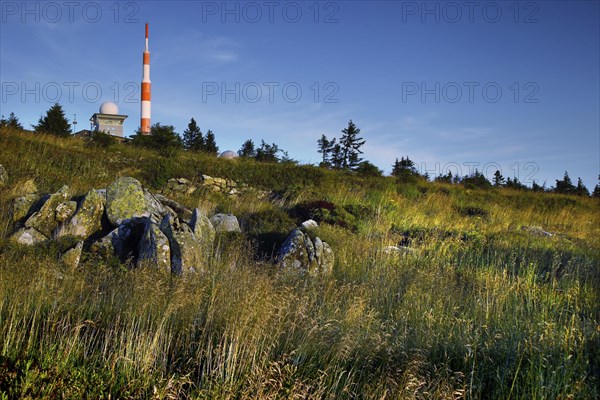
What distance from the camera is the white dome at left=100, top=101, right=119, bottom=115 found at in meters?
38.1

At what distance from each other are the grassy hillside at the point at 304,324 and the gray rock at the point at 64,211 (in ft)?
2.78

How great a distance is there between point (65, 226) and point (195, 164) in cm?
809

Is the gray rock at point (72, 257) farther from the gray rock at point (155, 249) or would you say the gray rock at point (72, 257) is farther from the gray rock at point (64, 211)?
the gray rock at point (64, 211)

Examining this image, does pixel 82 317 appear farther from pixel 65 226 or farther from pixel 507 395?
pixel 65 226

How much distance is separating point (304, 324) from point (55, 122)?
21318 millimetres

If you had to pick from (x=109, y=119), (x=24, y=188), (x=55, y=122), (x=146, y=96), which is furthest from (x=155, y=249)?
(x=109, y=119)

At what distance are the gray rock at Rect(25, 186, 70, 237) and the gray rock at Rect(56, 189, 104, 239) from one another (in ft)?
1.23

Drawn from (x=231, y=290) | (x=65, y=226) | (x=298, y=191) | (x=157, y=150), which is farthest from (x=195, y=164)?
(x=231, y=290)

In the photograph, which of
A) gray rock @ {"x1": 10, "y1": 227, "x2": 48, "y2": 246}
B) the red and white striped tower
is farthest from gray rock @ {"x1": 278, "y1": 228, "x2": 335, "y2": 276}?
the red and white striped tower

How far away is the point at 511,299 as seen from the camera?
19.7 feet

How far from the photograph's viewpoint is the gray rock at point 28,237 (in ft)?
24.4

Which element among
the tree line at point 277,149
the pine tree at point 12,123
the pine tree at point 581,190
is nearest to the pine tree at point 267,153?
the tree line at point 277,149

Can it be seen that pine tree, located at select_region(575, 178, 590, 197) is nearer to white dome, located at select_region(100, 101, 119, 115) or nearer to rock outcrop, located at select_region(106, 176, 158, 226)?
rock outcrop, located at select_region(106, 176, 158, 226)

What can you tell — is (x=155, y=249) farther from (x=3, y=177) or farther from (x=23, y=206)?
(x=3, y=177)
